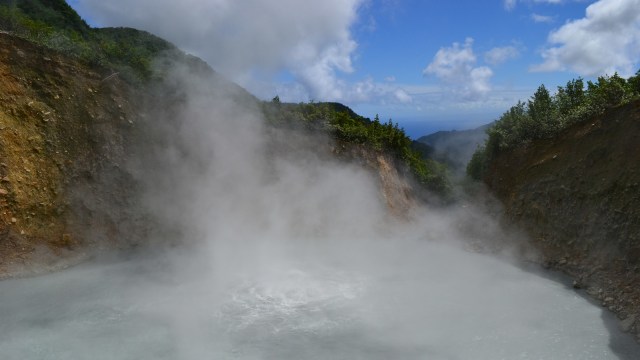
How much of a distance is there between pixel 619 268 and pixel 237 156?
38.7ft

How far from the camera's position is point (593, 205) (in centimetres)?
1196

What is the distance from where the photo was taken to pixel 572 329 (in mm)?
8914

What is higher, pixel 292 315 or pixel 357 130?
pixel 357 130

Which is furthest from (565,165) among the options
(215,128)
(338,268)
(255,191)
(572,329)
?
(215,128)

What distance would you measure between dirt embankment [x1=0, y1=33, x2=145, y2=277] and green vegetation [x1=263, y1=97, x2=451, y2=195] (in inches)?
238

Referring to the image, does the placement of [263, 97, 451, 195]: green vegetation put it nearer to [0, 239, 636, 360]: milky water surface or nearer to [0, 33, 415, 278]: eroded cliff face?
[0, 33, 415, 278]: eroded cliff face

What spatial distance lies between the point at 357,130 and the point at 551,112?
744 centimetres

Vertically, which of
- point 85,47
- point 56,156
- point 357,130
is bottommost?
point 56,156

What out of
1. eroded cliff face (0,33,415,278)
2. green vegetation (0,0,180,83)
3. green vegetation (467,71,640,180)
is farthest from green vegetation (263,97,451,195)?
green vegetation (0,0,180,83)

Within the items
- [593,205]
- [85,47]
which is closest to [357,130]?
[593,205]

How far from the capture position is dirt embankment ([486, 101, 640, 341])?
33.8ft

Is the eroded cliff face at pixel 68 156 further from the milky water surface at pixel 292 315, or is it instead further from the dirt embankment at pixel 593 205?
the dirt embankment at pixel 593 205

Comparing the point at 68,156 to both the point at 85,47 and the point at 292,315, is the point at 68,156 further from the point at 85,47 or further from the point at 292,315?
the point at 292,315

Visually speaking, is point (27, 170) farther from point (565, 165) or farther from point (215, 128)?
point (565, 165)
